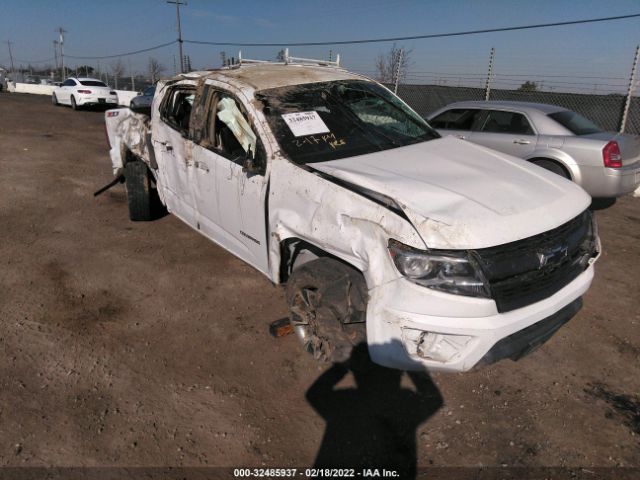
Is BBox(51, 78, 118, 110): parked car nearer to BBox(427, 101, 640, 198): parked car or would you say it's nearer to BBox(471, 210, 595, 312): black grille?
BBox(427, 101, 640, 198): parked car

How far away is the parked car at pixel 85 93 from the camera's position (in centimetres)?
2066

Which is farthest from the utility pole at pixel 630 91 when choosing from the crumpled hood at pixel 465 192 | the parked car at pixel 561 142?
the crumpled hood at pixel 465 192

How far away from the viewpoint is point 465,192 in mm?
2734

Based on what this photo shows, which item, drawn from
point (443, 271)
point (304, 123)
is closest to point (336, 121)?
point (304, 123)

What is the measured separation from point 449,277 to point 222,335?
1921mm

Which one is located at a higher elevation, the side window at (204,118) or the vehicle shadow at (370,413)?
the side window at (204,118)

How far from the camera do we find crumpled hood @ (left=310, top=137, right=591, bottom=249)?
244cm

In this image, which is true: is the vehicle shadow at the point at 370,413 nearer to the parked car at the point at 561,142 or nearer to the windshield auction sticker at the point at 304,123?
the windshield auction sticker at the point at 304,123

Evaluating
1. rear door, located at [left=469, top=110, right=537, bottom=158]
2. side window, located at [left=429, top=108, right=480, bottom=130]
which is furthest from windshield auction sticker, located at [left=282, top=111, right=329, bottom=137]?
side window, located at [left=429, top=108, right=480, bottom=130]

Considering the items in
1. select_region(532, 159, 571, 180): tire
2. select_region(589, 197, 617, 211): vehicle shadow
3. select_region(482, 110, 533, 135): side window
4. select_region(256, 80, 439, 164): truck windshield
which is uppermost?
select_region(256, 80, 439, 164): truck windshield

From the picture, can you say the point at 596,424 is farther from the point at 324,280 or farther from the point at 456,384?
the point at 324,280

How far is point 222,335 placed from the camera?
3.59 m

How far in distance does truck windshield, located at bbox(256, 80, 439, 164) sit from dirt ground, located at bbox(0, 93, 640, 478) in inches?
57.4

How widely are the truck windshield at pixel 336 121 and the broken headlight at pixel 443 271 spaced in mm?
1079
